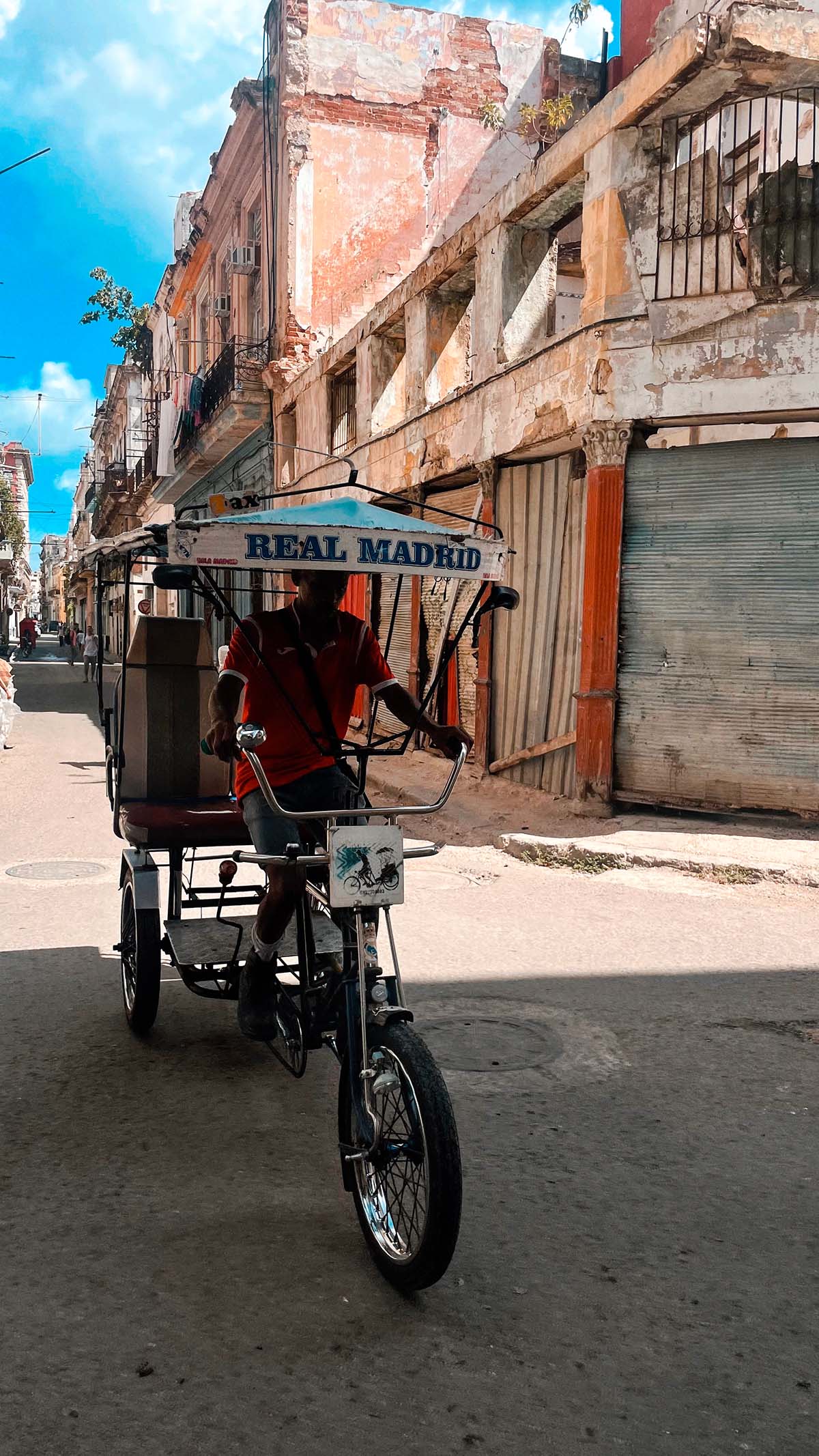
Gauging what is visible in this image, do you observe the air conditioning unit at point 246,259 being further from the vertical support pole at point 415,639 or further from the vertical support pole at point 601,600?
the vertical support pole at point 601,600

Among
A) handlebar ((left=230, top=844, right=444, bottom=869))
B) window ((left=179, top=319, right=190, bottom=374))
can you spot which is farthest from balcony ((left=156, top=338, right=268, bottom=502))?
handlebar ((left=230, top=844, right=444, bottom=869))

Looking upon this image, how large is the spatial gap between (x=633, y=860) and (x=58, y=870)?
4195 mm

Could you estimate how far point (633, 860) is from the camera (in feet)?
28.6

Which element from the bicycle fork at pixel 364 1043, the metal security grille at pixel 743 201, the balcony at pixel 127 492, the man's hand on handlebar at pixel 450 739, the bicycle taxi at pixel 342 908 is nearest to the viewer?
the bicycle taxi at pixel 342 908

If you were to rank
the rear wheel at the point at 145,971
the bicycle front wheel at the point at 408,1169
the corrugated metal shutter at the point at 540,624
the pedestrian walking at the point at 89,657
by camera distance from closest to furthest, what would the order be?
the bicycle front wheel at the point at 408,1169
the rear wheel at the point at 145,971
the corrugated metal shutter at the point at 540,624
the pedestrian walking at the point at 89,657

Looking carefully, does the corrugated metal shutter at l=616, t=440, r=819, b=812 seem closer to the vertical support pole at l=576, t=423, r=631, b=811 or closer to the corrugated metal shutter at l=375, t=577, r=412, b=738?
the vertical support pole at l=576, t=423, r=631, b=811

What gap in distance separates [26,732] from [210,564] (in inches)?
640

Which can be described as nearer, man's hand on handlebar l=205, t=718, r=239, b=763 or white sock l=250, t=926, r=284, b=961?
man's hand on handlebar l=205, t=718, r=239, b=763

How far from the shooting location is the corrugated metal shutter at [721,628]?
9.38 metres

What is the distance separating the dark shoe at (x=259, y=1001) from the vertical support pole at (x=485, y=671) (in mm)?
8203

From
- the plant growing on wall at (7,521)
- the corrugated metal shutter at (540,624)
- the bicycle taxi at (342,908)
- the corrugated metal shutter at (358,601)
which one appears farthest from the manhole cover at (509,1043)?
the plant growing on wall at (7,521)

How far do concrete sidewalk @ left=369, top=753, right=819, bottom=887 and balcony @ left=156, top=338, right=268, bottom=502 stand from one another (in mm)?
12648

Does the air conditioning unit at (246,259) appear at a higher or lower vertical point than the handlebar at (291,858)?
higher

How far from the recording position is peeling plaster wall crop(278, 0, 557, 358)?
778 inches
